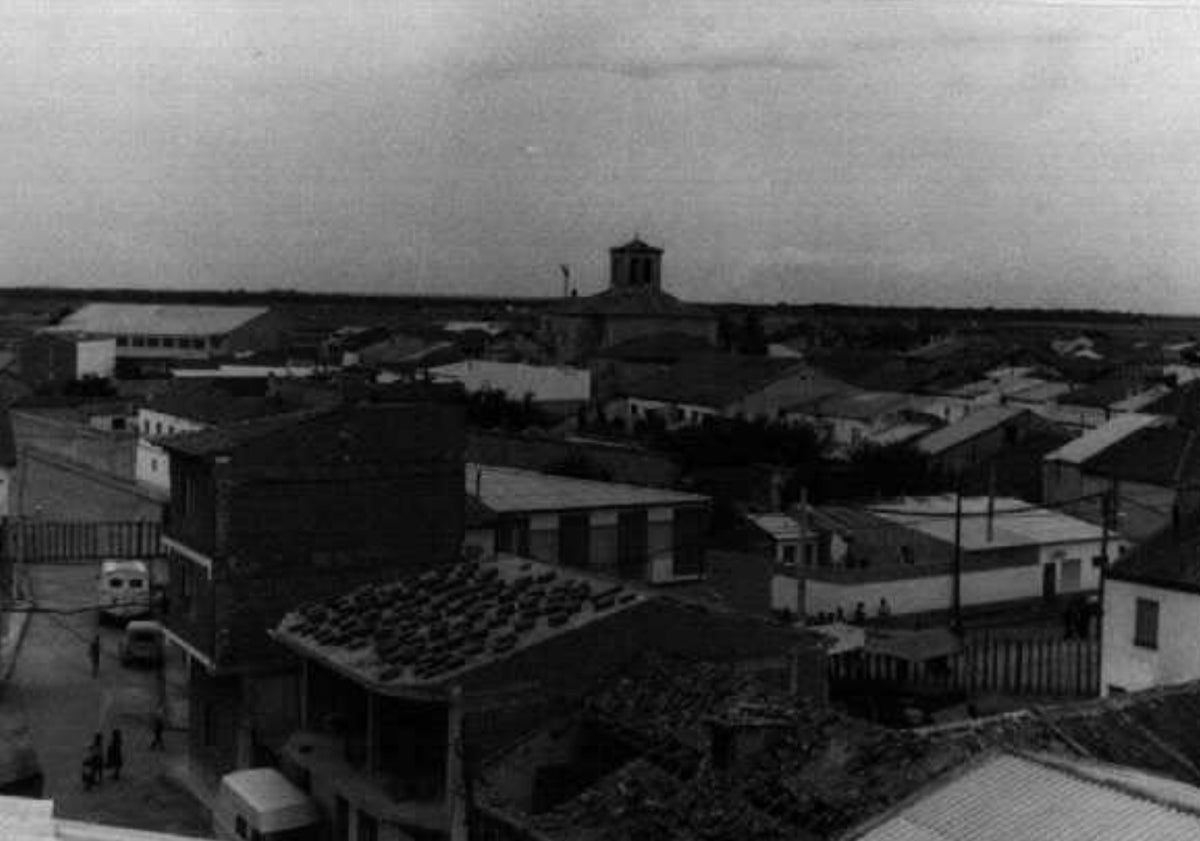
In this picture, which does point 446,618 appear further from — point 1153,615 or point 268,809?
point 1153,615

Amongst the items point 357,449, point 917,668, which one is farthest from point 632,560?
point 357,449

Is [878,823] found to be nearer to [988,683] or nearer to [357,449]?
[357,449]

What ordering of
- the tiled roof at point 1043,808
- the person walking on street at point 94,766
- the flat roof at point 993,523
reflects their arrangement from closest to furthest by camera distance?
the tiled roof at point 1043,808 < the person walking on street at point 94,766 < the flat roof at point 993,523

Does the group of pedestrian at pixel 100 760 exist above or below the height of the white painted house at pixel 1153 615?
below

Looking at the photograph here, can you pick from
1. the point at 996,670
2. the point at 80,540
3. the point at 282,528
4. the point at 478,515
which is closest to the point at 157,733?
the point at 282,528

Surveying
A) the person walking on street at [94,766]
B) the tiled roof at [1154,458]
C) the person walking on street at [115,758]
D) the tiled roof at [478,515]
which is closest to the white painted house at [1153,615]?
the tiled roof at [478,515]

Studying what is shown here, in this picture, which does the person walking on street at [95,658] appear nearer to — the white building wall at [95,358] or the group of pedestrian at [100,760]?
the group of pedestrian at [100,760]
